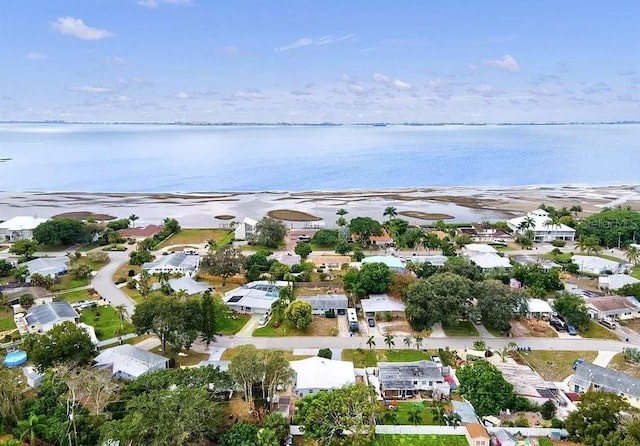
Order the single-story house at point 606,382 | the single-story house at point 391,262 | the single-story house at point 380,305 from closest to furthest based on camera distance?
the single-story house at point 606,382, the single-story house at point 380,305, the single-story house at point 391,262

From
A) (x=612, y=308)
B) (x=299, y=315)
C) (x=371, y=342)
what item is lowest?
(x=371, y=342)

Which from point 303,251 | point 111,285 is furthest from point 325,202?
point 111,285

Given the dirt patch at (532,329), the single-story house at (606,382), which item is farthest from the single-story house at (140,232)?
the single-story house at (606,382)

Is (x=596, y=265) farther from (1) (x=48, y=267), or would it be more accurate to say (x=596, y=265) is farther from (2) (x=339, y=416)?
(1) (x=48, y=267)

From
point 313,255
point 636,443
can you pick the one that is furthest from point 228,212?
point 636,443

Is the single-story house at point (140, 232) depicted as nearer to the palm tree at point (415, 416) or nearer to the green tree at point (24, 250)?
the green tree at point (24, 250)

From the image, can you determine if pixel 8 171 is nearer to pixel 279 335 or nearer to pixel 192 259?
pixel 192 259
